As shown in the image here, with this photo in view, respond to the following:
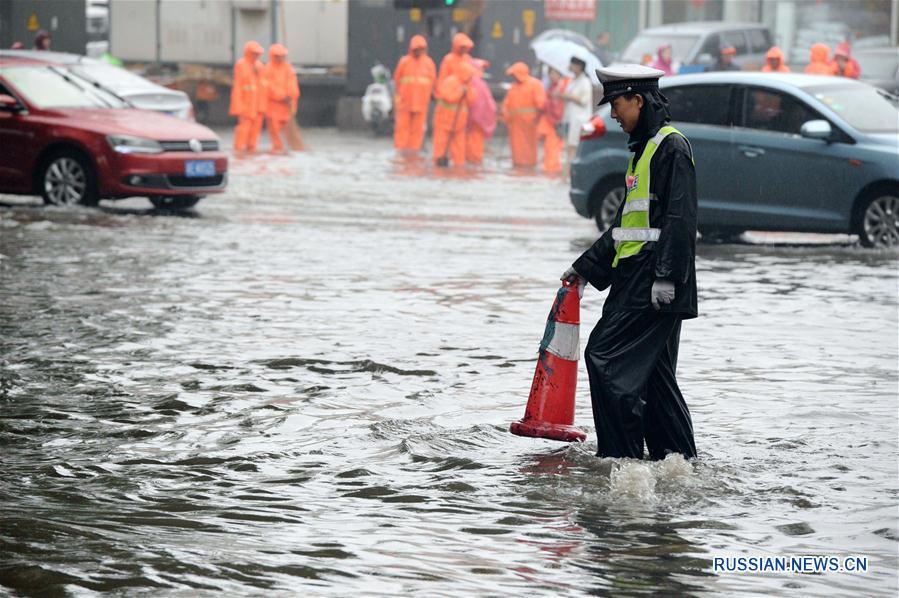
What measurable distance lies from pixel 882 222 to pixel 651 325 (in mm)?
8923

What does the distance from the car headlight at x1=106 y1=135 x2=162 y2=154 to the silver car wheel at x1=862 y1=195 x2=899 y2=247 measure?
23.8 feet

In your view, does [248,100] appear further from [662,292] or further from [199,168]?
[662,292]

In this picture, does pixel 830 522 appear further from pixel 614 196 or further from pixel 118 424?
pixel 614 196

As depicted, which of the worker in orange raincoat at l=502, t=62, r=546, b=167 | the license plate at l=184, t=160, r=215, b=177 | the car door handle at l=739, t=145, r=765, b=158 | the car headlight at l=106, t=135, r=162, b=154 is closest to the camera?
the car door handle at l=739, t=145, r=765, b=158

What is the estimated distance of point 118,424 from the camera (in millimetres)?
7887

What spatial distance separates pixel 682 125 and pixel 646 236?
949 centimetres

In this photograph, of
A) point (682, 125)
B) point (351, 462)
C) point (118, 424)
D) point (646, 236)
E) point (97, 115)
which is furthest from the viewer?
point (97, 115)

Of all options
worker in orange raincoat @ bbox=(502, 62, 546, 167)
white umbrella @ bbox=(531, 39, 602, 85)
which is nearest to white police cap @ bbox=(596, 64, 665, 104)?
worker in orange raincoat @ bbox=(502, 62, 546, 167)

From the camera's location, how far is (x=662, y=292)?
6633 millimetres

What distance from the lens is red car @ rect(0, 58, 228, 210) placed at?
18078 mm

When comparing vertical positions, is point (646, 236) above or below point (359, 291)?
above

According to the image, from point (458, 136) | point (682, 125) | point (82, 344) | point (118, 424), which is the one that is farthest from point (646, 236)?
point (458, 136)

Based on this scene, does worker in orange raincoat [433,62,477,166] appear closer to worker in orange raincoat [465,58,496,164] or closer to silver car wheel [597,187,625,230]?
worker in orange raincoat [465,58,496,164]

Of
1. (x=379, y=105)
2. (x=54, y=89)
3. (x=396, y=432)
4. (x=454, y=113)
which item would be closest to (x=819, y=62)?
(x=454, y=113)
